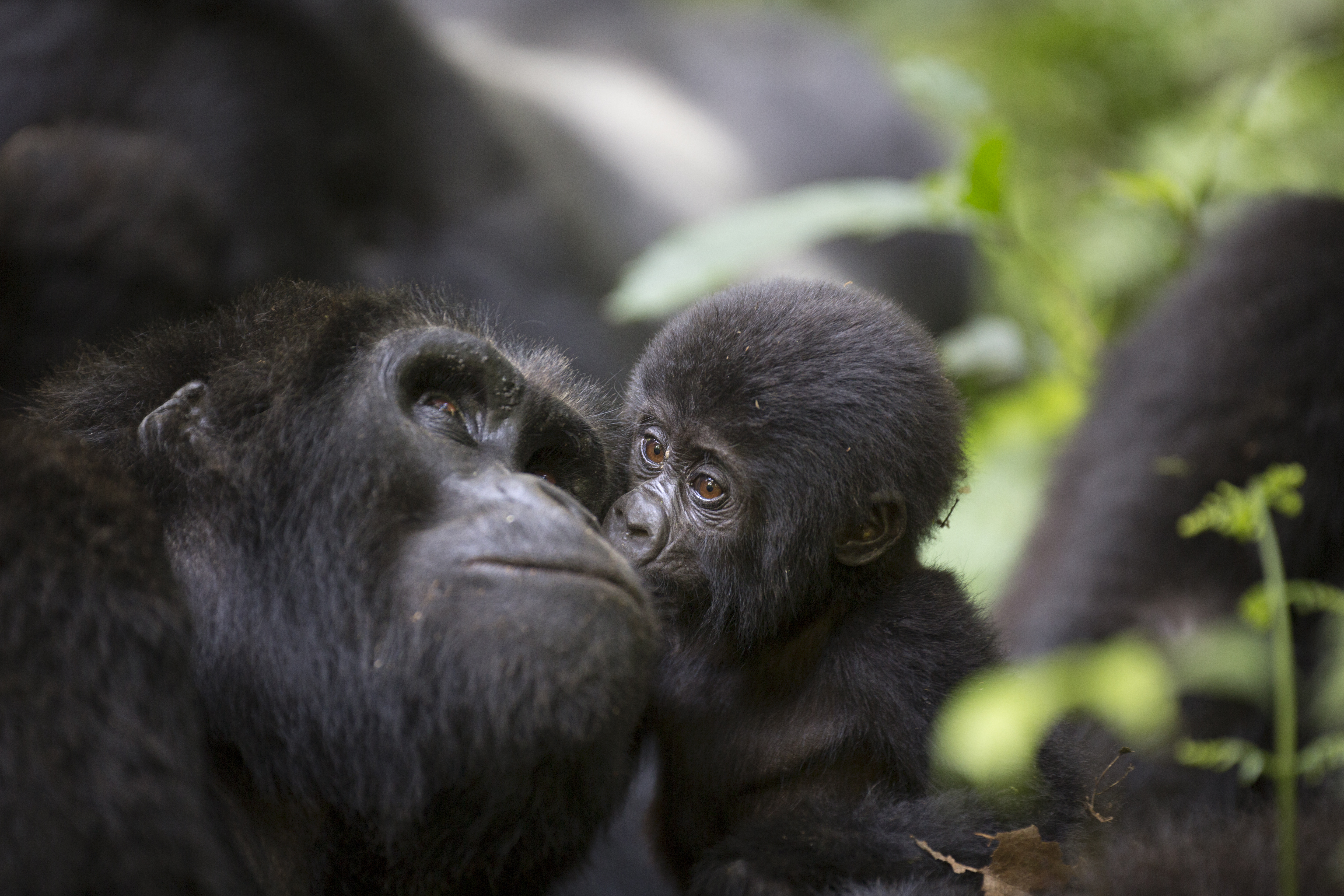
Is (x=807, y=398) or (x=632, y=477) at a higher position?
(x=807, y=398)

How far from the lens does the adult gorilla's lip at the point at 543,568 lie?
1437mm

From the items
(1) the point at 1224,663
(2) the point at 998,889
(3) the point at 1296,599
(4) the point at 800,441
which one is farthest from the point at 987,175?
Result: (2) the point at 998,889

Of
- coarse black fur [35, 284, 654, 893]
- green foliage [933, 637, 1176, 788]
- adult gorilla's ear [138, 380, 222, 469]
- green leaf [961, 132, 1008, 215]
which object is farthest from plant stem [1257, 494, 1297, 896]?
green leaf [961, 132, 1008, 215]

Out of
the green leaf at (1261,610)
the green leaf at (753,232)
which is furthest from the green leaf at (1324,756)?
the green leaf at (753,232)

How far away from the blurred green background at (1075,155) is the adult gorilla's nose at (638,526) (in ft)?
2.13

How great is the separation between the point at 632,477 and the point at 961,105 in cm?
167

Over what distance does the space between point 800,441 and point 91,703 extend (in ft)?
3.32

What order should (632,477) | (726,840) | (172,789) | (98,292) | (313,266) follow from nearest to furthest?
(172,789) → (726,840) → (632,477) → (98,292) → (313,266)

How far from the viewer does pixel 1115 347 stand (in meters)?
3.07

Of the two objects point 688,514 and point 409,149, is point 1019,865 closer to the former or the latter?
point 688,514

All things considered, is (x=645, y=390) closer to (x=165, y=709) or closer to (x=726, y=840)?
(x=726, y=840)

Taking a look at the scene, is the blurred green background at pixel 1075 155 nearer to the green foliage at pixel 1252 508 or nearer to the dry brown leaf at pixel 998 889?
the green foliage at pixel 1252 508

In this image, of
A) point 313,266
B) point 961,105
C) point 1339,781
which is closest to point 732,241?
point 961,105

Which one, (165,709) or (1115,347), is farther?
(1115,347)
